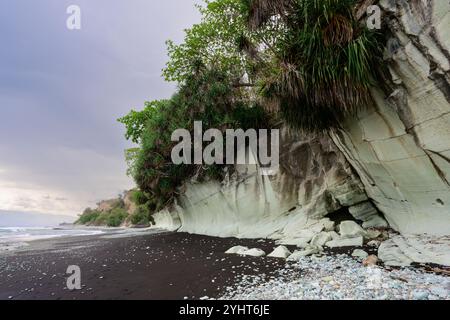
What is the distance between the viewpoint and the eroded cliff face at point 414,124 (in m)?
4.92

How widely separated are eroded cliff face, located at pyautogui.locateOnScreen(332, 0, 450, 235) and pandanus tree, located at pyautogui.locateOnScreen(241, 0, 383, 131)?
1.65 feet

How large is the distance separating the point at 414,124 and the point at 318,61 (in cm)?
257

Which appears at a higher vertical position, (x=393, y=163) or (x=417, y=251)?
(x=393, y=163)

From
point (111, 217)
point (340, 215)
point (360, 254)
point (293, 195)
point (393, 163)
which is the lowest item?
point (111, 217)

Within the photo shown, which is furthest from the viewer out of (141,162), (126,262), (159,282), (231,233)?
(141,162)

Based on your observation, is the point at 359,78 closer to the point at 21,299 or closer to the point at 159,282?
the point at 159,282

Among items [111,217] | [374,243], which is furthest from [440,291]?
[111,217]

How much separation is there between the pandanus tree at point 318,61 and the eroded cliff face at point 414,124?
503mm

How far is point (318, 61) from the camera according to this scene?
6258mm

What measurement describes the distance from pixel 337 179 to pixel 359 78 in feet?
16.0

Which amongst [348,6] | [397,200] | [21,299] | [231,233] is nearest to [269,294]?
[21,299]

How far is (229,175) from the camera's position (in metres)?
13.7

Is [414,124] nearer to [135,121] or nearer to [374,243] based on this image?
[374,243]

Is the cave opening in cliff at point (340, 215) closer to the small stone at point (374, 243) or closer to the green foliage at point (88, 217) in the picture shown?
the small stone at point (374, 243)
